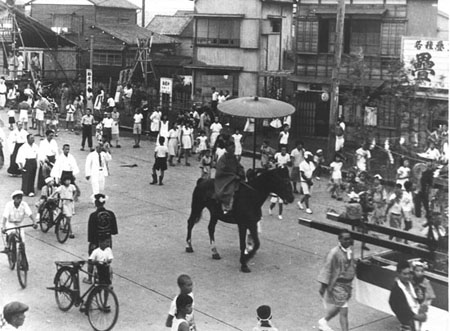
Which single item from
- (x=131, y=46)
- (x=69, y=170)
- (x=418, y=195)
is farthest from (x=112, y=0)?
(x=418, y=195)

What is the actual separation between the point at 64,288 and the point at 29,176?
8.21 meters

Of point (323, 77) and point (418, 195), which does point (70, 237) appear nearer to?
point (418, 195)

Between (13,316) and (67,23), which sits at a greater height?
(67,23)

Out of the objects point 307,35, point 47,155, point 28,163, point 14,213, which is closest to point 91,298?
point 14,213

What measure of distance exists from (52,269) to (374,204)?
5698 millimetres

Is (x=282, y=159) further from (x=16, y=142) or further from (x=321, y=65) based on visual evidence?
(x=321, y=65)

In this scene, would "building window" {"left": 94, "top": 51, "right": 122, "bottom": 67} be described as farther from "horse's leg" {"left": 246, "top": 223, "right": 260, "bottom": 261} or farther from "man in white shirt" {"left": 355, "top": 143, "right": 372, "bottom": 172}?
"man in white shirt" {"left": 355, "top": 143, "right": 372, "bottom": 172}

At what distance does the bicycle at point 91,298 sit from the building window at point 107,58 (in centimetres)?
3271

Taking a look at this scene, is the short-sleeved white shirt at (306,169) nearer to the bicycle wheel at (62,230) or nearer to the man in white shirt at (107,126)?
the bicycle wheel at (62,230)

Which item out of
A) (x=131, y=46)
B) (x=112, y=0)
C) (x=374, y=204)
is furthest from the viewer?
(x=112, y=0)

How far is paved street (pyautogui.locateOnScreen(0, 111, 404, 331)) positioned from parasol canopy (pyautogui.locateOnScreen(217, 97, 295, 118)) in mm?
2593

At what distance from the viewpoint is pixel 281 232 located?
15328 millimetres

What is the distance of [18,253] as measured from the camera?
37.0 ft

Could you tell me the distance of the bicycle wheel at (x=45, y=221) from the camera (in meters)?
14.4
